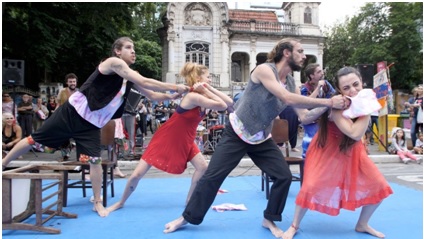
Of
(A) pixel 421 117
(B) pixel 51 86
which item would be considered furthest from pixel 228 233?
(B) pixel 51 86

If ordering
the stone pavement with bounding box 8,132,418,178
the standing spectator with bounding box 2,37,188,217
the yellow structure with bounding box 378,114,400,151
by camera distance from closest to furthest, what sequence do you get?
the standing spectator with bounding box 2,37,188,217 → the stone pavement with bounding box 8,132,418,178 → the yellow structure with bounding box 378,114,400,151

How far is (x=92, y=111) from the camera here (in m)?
3.93

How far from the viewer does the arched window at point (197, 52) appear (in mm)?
27156

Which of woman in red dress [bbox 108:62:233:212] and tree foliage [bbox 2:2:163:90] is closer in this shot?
woman in red dress [bbox 108:62:233:212]

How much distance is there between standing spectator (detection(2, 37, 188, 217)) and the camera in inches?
151

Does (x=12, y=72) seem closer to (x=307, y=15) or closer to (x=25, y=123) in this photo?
(x=25, y=123)

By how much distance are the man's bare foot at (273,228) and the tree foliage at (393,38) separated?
27908 millimetres

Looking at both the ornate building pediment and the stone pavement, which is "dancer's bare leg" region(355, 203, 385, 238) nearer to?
the stone pavement

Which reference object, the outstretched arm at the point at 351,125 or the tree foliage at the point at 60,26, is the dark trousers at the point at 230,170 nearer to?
the outstretched arm at the point at 351,125

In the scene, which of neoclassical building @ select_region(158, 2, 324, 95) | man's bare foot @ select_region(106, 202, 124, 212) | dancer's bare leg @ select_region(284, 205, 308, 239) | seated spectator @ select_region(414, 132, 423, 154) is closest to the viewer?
dancer's bare leg @ select_region(284, 205, 308, 239)

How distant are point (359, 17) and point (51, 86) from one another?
85.9 ft

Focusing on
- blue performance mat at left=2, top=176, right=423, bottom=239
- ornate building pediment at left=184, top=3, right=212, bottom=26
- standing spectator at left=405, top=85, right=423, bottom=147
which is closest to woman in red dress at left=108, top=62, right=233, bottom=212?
blue performance mat at left=2, top=176, right=423, bottom=239

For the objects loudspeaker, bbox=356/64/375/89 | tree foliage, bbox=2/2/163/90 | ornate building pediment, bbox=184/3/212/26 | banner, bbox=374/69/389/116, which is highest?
ornate building pediment, bbox=184/3/212/26

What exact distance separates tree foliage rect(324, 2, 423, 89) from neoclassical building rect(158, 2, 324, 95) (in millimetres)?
4895
